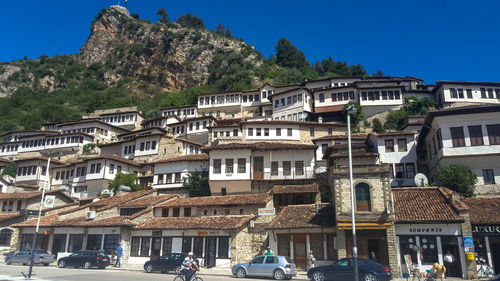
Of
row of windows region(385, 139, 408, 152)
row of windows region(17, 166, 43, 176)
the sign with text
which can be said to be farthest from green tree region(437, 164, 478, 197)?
row of windows region(17, 166, 43, 176)

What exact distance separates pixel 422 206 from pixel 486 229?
156 inches

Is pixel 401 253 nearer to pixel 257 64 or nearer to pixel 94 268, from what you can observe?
pixel 94 268

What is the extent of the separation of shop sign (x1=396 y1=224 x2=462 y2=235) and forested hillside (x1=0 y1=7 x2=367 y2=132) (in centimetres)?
6914

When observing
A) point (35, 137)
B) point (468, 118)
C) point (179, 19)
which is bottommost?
point (468, 118)

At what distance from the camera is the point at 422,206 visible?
24.9 m

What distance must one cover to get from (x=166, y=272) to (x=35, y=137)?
55.0 meters

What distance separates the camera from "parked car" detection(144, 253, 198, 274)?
24234mm

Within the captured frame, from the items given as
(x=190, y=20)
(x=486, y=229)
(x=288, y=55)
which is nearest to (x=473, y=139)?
(x=486, y=229)

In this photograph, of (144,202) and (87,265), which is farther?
(144,202)

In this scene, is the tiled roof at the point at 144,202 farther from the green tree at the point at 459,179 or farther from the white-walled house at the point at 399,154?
the green tree at the point at 459,179

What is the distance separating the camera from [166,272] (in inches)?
Result: 983

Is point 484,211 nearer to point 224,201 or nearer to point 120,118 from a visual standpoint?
point 224,201

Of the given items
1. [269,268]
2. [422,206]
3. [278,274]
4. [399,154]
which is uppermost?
[399,154]

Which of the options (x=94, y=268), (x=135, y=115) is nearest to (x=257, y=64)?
(x=135, y=115)
